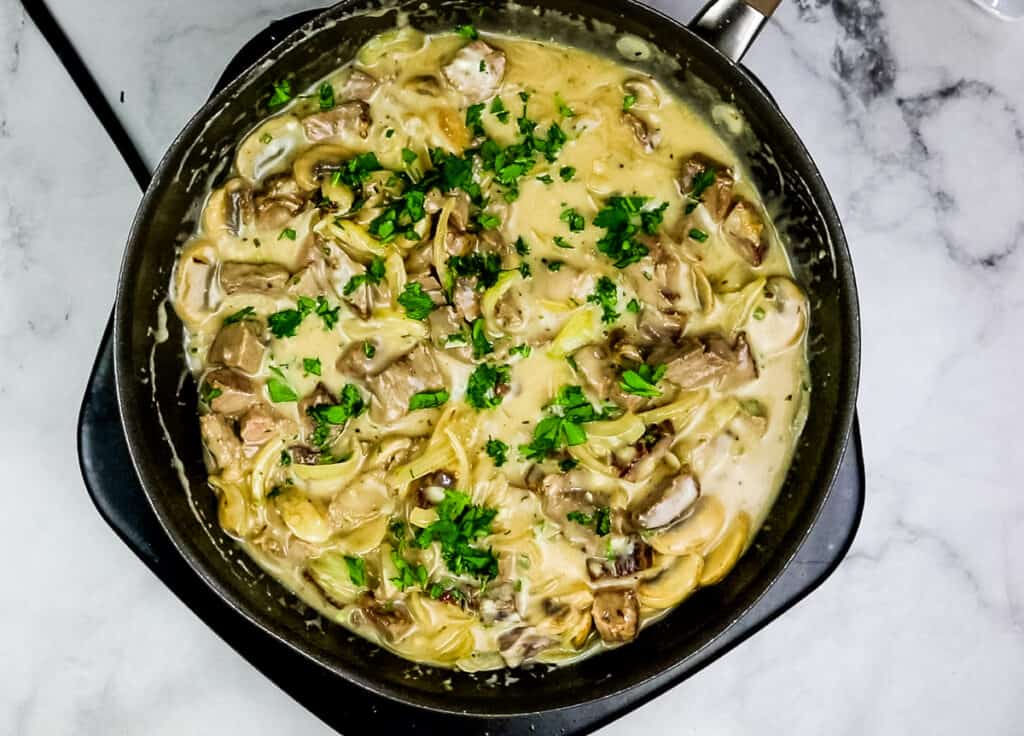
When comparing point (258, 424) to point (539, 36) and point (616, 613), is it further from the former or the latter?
point (539, 36)

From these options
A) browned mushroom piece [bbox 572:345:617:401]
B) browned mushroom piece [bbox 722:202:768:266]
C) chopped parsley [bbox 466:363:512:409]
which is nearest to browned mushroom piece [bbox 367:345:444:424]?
chopped parsley [bbox 466:363:512:409]

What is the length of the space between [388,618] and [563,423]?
0.99 meters

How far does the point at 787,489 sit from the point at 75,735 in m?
3.24

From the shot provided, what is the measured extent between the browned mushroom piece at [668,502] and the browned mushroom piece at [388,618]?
96 cm

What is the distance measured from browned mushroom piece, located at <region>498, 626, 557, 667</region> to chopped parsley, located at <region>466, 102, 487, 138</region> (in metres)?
1.86

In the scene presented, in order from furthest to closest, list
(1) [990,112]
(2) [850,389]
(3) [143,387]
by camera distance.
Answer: (1) [990,112]
(3) [143,387]
(2) [850,389]

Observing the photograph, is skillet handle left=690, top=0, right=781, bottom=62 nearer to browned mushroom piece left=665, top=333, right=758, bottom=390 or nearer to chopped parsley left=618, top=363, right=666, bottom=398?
browned mushroom piece left=665, top=333, right=758, bottom=390

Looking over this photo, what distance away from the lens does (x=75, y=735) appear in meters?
4.58

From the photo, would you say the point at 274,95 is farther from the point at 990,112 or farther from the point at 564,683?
the point at 990,112

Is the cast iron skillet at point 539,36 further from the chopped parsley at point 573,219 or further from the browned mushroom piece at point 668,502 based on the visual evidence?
the chopped parsley at point 573,219

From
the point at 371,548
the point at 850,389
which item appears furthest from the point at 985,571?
the point at 371,548

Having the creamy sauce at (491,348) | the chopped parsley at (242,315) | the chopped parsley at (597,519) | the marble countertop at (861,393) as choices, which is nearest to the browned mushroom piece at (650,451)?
the creamy sauce at (491,348)

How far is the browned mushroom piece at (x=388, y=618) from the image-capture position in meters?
3.91

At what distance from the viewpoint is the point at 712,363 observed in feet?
12.2
